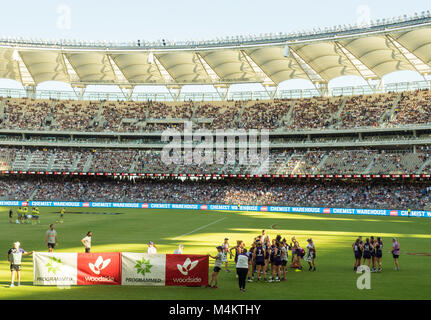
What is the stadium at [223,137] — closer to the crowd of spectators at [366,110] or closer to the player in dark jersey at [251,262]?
the crowd of spectators at [366,110]

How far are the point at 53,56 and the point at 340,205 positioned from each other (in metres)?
53.6

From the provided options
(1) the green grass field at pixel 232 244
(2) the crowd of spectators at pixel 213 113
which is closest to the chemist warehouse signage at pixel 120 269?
(1) the green grass field at pixel 232 244

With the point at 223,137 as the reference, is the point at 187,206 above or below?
below

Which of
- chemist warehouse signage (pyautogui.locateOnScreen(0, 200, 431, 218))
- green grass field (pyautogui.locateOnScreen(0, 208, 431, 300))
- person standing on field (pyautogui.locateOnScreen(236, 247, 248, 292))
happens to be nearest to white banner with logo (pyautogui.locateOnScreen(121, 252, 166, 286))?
green grass field (pyautogui.locateOnScreen(0, 208, 431, 300))

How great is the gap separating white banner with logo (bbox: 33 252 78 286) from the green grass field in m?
0.37

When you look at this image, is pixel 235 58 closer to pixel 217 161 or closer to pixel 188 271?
pixel 217 161

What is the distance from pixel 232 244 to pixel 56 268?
53.9ft

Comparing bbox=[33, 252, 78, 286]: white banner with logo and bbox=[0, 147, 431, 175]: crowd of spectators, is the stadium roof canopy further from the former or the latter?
bbox=[33, 252, 78, 286]: white banner with logo

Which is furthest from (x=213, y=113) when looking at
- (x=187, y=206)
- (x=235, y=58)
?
(x=187, y=206)

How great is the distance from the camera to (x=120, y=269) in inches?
682

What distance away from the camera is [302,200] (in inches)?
2758

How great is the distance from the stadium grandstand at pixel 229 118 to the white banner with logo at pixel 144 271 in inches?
2046

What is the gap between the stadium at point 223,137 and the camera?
189 ft

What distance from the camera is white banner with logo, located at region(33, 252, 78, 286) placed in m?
16.9
